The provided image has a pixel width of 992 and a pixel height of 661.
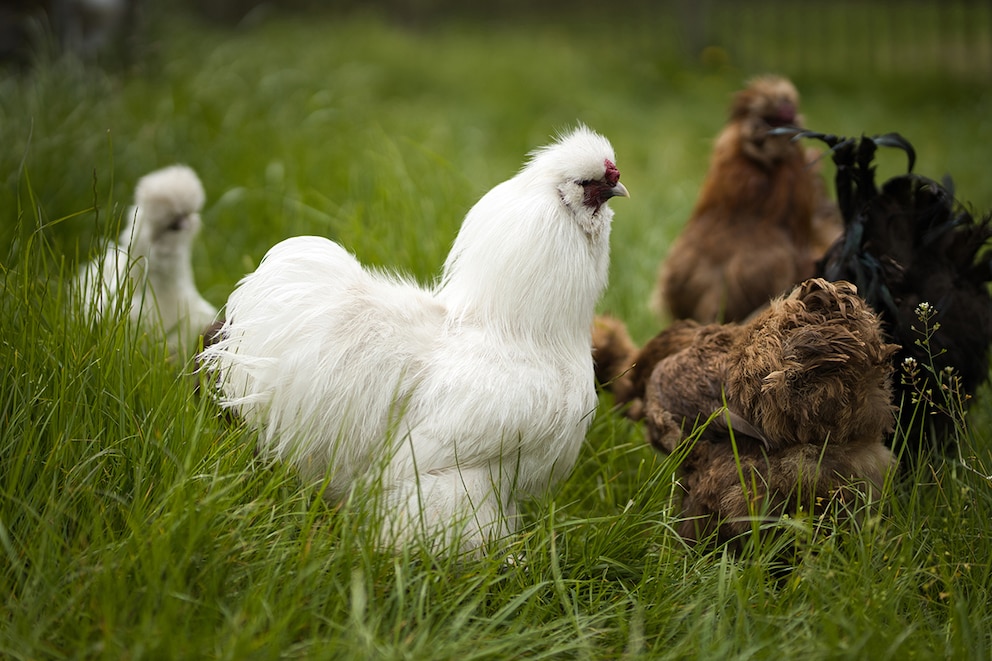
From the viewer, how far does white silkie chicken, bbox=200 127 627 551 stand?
2.38 m

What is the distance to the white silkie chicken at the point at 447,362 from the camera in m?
2.38

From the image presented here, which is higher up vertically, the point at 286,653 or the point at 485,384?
the point at 485,384

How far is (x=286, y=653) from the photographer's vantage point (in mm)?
1889

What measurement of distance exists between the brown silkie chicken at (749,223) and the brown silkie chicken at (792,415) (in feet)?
4.70

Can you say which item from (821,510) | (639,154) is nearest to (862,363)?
(821,510)

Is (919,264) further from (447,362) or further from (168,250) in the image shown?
(168,250)

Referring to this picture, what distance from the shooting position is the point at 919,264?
3.27 m

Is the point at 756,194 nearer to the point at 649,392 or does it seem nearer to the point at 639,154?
the point at 649,392

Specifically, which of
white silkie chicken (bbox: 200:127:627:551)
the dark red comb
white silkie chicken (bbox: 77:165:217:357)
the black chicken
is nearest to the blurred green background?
white silkie chicken (bbox: 77:165:217:357)

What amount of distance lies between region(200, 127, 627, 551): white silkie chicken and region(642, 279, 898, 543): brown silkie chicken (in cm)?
51

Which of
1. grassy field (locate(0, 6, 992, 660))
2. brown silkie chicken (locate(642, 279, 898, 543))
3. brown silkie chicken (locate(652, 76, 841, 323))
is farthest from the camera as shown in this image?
brown silkie chicken (locate(652, 76, 841, 323))

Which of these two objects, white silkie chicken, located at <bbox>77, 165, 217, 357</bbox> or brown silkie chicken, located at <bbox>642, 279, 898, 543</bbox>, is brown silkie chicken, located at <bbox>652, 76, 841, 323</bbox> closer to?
brown silkie chicken, located at <bbox>642, 279, 898, 543</bbox>

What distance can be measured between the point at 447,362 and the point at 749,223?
250 cm

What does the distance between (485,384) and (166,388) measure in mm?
1045
